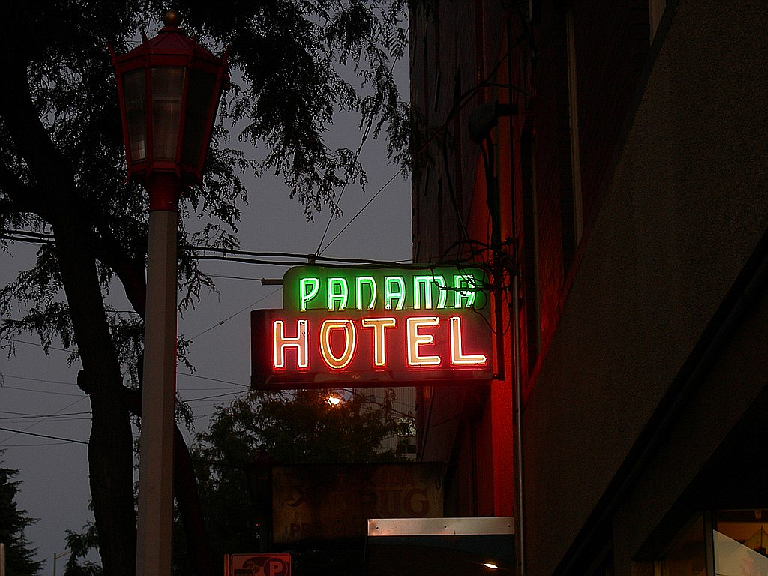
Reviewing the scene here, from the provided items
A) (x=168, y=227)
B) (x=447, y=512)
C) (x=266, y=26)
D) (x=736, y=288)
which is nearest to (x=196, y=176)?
(x=168, y=227)

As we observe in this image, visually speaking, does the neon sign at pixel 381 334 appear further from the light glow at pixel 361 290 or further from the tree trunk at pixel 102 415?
the tree trunk at pixel 102 415

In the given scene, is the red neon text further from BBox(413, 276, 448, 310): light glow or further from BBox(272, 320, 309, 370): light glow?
BBox(413, 276, 448, 310): light glow

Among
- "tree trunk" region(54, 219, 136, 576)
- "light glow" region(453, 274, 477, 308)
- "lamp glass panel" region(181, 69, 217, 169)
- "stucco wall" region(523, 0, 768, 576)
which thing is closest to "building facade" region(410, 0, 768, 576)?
"stucco wall" region(523, 0, 768, 576)

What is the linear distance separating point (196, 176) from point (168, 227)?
371 mm

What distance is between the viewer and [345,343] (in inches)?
556

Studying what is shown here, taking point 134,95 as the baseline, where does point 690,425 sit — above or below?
below

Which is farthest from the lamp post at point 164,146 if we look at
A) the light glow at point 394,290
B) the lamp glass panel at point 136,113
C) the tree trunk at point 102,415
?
the light glow at point 394,290

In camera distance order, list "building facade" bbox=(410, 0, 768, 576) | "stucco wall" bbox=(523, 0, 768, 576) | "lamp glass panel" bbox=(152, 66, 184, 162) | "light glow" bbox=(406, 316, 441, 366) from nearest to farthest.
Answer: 1. "stucco wall" bbox=(523, 0, 768, 576)
2. "building facade" bbox=(410, 0, 768, 576)
3. "lamp glass panel" bbox=(152, 66, 184, 162)
4. "light glow" bbox=(406, 316, 441, 366)

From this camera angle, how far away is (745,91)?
4398 mm

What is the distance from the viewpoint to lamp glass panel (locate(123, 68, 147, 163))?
274 inches

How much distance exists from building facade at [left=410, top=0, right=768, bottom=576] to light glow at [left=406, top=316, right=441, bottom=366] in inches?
37.5

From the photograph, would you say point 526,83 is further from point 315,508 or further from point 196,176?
point 315,508

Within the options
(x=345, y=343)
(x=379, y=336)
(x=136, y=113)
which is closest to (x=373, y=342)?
(x=379, y=336)

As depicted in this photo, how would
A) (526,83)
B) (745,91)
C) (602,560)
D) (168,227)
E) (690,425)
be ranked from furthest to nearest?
(526,83)
(602,560)
(168,227)
(690,425)
(745,91)
